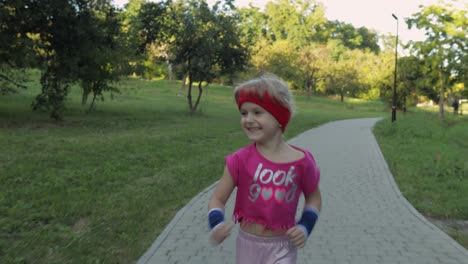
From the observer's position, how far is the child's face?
7.67ft

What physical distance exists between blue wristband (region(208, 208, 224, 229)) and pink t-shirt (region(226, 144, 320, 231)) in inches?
6.3

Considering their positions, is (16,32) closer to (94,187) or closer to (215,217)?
(94,187)

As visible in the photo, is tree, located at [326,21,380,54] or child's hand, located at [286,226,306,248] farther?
tree, located at [326,21,380,54]

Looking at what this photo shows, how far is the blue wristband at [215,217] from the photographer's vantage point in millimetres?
2305

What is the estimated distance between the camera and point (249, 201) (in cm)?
239

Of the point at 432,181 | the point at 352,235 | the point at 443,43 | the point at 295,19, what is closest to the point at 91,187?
the point at 352,235

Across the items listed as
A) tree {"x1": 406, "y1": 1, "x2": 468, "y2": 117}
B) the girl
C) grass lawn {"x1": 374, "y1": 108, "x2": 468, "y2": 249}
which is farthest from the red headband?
tree {"x1": 406, "y1": 1, "x2": 468, "y2": 117}

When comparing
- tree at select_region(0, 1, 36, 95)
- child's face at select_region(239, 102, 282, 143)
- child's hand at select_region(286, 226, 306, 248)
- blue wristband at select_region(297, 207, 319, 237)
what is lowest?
child's hand at select_region(286, 226, 306, 248)

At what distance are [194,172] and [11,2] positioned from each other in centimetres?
991

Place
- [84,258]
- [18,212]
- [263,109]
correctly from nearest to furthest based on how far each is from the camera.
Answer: [263,109] < [84,258] < [18,212]

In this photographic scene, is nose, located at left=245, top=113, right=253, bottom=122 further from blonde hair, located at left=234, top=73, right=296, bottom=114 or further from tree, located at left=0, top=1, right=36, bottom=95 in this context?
tree, located at left=0, top=1, right=36, bottom=95

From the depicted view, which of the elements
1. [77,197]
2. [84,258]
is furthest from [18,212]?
[84,258]

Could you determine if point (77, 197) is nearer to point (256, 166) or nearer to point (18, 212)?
point (18, 212)

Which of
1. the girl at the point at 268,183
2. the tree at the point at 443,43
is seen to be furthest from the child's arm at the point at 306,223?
the tree at the point at 443,43
